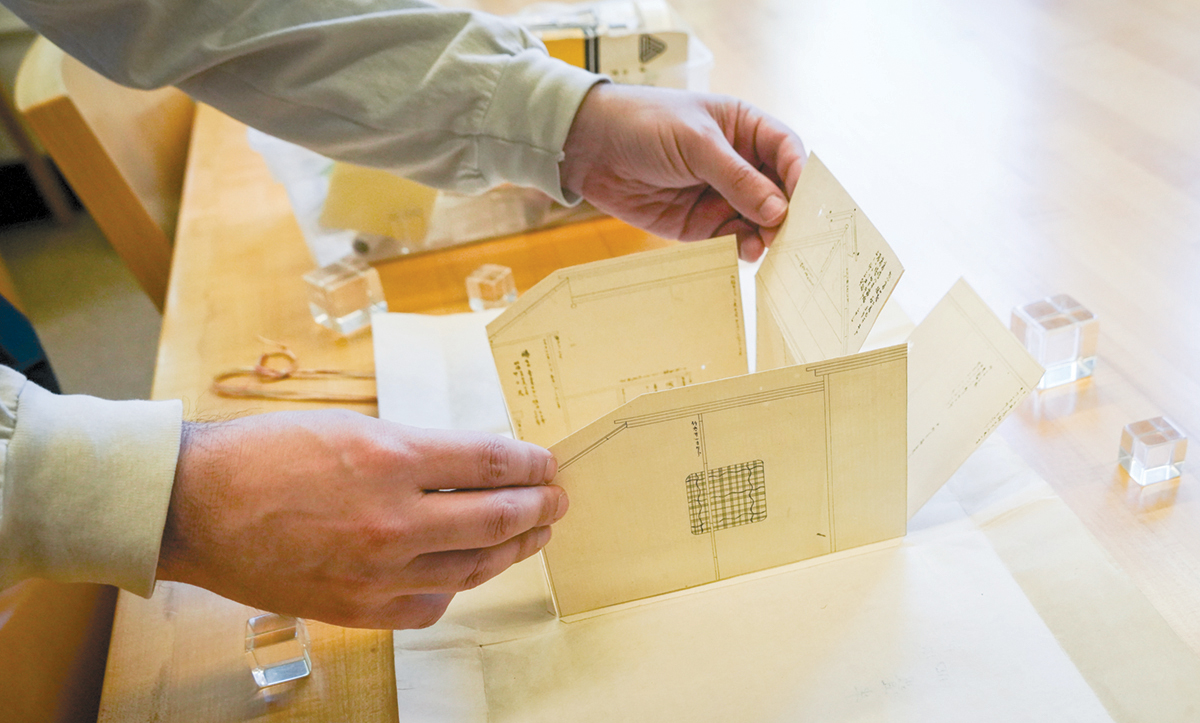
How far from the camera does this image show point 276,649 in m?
0.62

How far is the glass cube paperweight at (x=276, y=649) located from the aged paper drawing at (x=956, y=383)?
47 centimetres

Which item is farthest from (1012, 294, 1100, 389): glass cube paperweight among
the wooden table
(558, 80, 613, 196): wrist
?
(558, 80, 613, 196): wrist

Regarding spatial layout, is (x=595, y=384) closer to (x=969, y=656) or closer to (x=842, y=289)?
(x=842, y=289)

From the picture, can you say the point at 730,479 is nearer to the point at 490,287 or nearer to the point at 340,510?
the point at 340,510

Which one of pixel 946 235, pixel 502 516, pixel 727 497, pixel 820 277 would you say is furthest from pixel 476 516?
pixel 946 235

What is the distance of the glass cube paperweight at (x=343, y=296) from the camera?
3.23 feet

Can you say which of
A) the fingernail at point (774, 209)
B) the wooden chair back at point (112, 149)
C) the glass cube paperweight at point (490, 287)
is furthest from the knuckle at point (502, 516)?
the wooden chair back at point (112, 149)

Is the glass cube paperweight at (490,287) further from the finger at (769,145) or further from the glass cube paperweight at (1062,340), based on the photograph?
the glass cube paperweight at (1062,340)

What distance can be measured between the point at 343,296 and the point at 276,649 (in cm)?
47

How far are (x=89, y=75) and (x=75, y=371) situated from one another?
54.2 inches

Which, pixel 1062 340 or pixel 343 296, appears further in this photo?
pixel 343 296

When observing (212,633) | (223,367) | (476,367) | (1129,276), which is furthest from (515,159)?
(1129,276)

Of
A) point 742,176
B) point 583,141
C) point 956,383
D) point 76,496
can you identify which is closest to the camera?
point 76,496

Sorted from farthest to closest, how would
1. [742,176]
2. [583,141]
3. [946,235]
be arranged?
[946,235] < [583,141] < [742,176]
